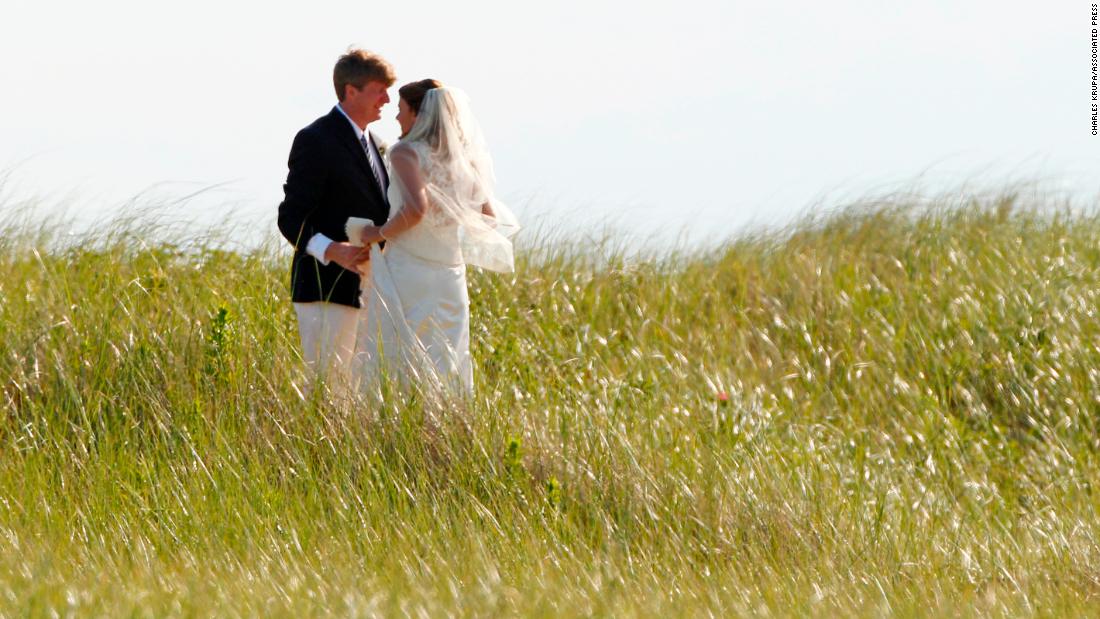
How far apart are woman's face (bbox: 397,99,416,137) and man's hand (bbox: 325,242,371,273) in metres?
0.61

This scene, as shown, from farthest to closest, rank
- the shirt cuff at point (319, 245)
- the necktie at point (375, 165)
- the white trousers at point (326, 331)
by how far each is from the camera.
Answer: the necktie at point (375, 165), the white trousers at point (326, 331), the shirt cuff at point (319, 245)

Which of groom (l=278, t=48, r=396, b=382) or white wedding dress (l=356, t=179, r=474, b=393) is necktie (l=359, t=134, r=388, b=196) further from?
white wedding dress (l=356, t=179, r=474, b=393)

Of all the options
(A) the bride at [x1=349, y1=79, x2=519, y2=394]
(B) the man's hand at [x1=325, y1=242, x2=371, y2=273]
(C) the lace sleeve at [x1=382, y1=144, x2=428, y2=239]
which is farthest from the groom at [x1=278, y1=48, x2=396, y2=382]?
(C) the lace sleeve at [x1=382, y1=144, x2=428, y2=239]

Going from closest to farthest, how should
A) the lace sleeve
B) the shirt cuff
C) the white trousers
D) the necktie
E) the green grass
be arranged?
the green grass → the lace sleeve → the shirt cuff → the white trousers → the necktie

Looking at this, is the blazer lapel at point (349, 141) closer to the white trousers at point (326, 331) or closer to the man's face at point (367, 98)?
the man's face at point (367, 98)

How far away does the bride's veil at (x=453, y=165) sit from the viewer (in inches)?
243

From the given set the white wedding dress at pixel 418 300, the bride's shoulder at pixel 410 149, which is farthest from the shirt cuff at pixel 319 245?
the bride's shoulder at pixel 410 149

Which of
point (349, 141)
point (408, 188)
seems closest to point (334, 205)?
point (349, 141)

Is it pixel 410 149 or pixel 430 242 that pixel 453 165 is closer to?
pixel 410 149

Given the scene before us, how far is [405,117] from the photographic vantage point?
6355 mm

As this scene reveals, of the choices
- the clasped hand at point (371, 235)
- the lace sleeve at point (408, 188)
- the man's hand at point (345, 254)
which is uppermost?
the lace sleeve at point (408, 188)

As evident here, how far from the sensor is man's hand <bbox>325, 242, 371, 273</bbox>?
627 centimetres

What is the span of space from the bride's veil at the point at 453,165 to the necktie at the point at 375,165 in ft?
1.08

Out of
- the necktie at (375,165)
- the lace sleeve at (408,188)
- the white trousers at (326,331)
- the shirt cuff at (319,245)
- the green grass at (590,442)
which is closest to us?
the green grass at (590,442)
